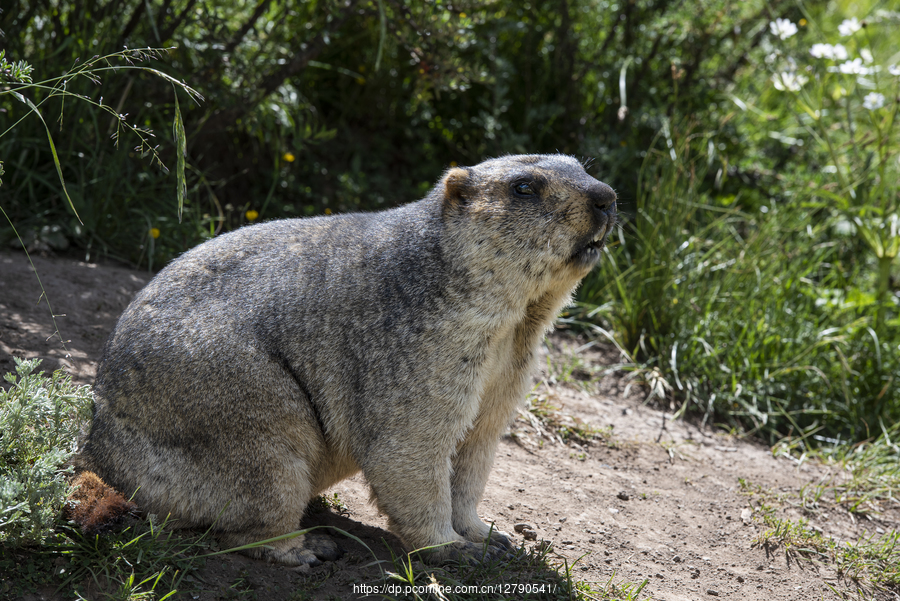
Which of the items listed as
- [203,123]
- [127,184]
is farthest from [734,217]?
Answer: [127,184]

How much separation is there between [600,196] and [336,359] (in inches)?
55.6

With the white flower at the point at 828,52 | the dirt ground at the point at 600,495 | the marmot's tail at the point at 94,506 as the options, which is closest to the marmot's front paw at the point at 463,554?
the dirt ground at the point at 600,495

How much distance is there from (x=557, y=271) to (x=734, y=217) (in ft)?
14.2

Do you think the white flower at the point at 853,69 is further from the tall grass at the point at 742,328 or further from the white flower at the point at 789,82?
the tall grass at the point at 742,328

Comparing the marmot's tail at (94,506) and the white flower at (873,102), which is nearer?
the marmot's tail at (94,506)

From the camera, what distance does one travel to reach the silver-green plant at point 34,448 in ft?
9.13

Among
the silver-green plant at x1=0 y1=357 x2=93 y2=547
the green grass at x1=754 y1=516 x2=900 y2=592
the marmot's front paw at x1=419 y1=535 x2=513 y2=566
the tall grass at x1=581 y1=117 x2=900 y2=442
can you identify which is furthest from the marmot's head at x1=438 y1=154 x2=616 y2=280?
the tall grass at x1=581 y1=117 x2=900 y2=442

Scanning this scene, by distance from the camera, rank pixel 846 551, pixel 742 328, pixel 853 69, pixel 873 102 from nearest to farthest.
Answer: pixel 846 551 → pixel 742 328 → pixel 853 69 → pixel 873 102

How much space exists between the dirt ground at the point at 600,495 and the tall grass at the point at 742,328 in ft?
1.37

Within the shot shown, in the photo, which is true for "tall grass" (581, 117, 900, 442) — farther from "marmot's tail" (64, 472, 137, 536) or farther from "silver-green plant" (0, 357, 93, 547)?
"silver-green plant" (0, 357, 93, 547)

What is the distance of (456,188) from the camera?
11.3 feet

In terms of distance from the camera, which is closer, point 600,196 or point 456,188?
point 600,196

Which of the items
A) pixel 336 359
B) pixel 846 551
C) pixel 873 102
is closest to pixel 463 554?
pixel 336 359

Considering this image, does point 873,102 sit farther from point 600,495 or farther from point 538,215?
point 538,215
